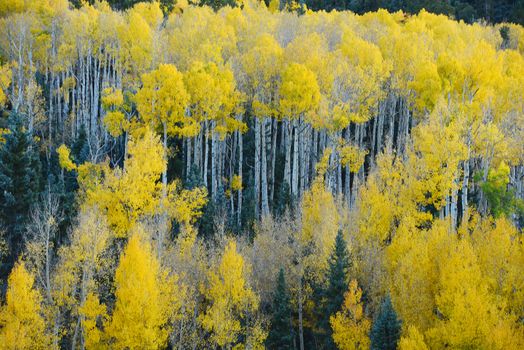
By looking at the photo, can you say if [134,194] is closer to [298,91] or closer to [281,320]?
[281,320]

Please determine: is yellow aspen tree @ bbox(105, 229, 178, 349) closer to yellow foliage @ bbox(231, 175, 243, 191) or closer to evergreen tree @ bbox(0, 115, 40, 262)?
evergreen tree @ bbox(0, 115, 40, 262)

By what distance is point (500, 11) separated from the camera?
246 ft

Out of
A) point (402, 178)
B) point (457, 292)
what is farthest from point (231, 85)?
point (457, 292)

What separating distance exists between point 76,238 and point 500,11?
67.4 meters

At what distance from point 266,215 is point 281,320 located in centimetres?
783

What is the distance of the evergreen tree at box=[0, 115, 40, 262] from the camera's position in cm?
3178

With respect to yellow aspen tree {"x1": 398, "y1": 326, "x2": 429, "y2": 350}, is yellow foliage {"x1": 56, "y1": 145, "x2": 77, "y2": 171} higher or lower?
higher

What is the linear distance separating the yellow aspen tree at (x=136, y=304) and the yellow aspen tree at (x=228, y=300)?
231 centimetres

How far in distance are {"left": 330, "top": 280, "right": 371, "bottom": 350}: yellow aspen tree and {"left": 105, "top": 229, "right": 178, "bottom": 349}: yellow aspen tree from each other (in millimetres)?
8221

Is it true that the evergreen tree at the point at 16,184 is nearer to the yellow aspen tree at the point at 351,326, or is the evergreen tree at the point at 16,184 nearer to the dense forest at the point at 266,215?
the dense forest at the point at 266,215

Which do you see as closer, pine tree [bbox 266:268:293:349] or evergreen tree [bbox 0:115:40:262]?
pine tree [bbox 266:268:293:349]

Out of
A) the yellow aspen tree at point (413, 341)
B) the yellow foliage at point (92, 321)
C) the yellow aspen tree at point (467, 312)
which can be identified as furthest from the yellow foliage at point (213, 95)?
the yellow aspen tree at point (413, 341)

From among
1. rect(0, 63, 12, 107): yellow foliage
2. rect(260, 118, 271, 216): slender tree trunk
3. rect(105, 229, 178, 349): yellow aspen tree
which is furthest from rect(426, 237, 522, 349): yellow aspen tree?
rect(0, 63, 12, 107): yellow foliage

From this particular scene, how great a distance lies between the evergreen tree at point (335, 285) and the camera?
28516 mm
